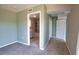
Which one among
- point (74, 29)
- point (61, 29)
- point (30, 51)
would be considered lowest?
point (30, 51)

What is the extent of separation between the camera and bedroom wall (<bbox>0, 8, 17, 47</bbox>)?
3682mm

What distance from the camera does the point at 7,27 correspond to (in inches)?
157

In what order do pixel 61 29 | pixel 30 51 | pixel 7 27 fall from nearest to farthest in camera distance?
pixel 30 51
pixel 7 27
pixel 61 29

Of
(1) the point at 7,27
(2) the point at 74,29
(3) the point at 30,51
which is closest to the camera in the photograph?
(2) the point at 74,29

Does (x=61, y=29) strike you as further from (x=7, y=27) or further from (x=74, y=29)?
(x=7, y=27)

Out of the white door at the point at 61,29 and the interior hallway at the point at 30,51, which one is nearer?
the interior hallway at the point at 30,51

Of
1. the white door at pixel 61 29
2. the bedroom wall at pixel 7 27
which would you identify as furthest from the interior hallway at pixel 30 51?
the white door at pixel 61 29

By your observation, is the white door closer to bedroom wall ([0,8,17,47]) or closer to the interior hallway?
the interior hallway

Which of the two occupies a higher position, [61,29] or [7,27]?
[7,27]

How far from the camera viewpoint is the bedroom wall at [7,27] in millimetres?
3682

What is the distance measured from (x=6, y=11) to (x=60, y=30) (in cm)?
→ 437

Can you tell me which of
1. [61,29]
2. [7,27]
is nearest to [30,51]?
[7,27]

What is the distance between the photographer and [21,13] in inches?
170

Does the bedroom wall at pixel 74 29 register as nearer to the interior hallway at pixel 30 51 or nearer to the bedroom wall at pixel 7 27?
the interior hallway at pixel 30 51
